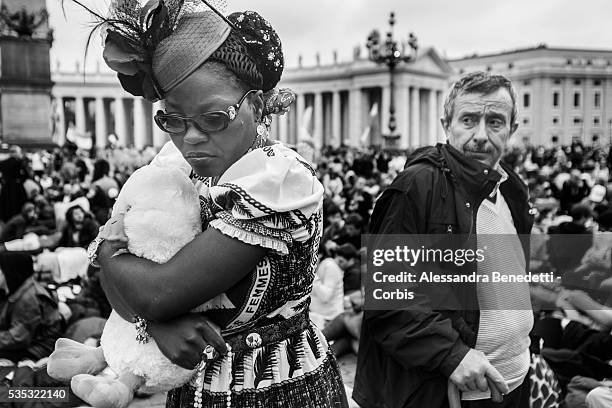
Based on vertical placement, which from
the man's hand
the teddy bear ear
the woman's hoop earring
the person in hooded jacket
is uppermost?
the woman's hoop earring

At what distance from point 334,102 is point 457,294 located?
72337 millimetres

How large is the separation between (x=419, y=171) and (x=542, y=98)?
9430 cm

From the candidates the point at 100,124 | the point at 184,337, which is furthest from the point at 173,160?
the point at 100,124

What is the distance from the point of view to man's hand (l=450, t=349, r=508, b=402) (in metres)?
2.08

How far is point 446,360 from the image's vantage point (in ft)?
7.02

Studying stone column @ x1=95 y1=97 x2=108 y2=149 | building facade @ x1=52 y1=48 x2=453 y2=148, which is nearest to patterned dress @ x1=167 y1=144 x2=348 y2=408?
building facade @ x1=52 y1=48 x2=453 y2=148

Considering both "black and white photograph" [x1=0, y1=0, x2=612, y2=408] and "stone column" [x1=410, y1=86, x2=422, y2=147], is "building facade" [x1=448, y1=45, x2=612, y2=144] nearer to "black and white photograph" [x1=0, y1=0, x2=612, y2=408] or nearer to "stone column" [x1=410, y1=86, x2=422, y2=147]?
"stone column" [x1=410, y1=86, x2=422, y2=147]

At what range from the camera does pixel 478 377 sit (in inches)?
81.9

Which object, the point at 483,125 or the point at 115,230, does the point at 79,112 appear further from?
the point at 115,230

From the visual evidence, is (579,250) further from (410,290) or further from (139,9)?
(139,9)

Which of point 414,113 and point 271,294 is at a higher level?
point 414,113

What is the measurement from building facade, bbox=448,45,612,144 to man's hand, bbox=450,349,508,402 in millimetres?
92254

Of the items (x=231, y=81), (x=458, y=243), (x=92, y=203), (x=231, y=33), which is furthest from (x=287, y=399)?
(x=92, y=203)

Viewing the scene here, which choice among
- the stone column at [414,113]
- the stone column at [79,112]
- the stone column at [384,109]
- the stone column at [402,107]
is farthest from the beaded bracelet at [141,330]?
the stone column at [79,112]
